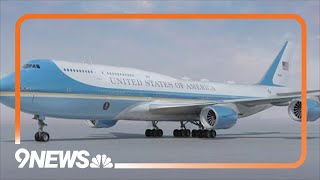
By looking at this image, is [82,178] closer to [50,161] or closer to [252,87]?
[50,161]

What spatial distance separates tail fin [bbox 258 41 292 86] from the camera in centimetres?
3576

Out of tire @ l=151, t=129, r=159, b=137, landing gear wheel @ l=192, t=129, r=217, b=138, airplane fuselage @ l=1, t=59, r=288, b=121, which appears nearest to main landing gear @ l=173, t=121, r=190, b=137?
airplane fuselage @ l=1, t=59, r=288, b=121

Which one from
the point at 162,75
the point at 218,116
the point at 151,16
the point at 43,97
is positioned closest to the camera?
the point at 151,16

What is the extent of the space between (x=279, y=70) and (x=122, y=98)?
16798 mm

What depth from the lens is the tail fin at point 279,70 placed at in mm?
35756

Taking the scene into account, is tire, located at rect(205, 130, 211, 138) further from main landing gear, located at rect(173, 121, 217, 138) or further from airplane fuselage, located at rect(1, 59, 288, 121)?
airplane fuselage, located at rect(1, 59, 288, 121)

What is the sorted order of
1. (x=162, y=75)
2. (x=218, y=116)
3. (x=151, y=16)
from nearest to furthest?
1. (x=151, y=16)
2. (x=218, y=116)
3. (x=162, y=75)

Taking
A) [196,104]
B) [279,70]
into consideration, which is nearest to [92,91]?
[196,104]

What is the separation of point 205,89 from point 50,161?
1853 centimetres

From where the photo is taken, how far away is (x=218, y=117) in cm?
2220

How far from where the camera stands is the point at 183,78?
28875mm

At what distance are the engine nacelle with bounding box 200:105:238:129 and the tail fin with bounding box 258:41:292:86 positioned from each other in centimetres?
1355

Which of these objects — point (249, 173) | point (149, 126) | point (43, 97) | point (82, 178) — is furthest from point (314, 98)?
point (82, 178)

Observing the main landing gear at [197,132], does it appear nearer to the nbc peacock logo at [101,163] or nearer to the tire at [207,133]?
the tire at [207,133]
